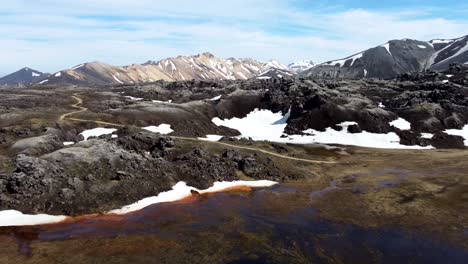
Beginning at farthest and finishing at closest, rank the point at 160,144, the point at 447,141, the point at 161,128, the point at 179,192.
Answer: the point at 447,141, the point at 161,128, the point at 160,144, the point at 179,192

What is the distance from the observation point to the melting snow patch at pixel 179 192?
6575 cm

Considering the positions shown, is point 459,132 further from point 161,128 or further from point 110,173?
point 110,173

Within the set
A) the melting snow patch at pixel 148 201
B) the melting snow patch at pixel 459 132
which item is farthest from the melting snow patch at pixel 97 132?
the melting snow patch at pixel 459 132

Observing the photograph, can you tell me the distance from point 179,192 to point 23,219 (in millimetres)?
25162

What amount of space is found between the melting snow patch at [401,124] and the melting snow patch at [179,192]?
8250 cm

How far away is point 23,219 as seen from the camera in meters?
58.0

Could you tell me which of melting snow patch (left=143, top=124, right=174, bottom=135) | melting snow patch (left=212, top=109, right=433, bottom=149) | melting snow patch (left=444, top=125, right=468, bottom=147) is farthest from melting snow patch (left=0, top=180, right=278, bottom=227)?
melting snow patch (left=444, top=125, right=468, bottom=147)

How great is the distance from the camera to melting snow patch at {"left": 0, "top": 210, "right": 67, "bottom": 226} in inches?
2247

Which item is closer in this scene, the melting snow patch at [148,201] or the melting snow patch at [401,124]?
the melting snow patch at [148,201]

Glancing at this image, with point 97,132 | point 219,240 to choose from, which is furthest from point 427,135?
point 219,240

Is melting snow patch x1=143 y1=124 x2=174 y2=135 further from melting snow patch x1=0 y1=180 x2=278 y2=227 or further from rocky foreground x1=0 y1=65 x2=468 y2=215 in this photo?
melting snow patch x1=0 y1=180 x2=278 y2=227

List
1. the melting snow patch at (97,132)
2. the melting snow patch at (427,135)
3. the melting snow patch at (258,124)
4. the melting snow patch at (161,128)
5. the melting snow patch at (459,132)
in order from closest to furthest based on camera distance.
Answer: the melting snow patch at (97,132) → the melting snow patch at (161,128) → the melting snow patch at (427,135) → the melting snow patch at (459,132) → the melting snow patch at (258,124)

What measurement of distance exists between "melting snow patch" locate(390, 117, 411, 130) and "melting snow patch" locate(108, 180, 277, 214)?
3248 inches

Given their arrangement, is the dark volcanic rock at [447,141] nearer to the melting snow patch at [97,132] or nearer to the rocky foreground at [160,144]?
the rocky foreground at [160,144]
